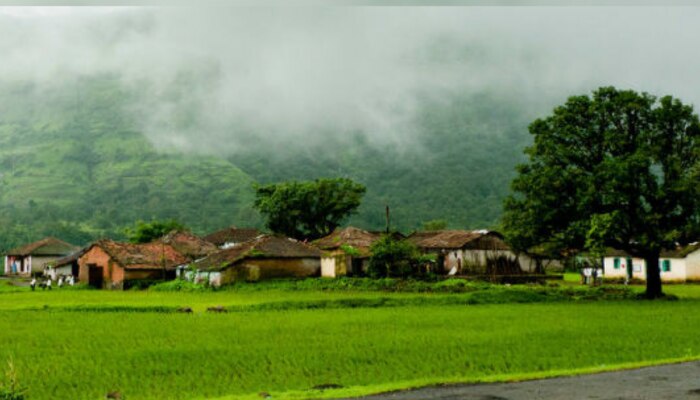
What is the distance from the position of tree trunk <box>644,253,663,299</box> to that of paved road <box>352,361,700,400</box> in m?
28.3

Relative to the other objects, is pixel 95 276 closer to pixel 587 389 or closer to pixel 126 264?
pixel 126 264

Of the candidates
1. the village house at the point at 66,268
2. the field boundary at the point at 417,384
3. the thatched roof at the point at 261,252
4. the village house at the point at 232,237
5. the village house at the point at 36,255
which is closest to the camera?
the field boundary at the point at 417,384

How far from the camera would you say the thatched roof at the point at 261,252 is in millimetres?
63478

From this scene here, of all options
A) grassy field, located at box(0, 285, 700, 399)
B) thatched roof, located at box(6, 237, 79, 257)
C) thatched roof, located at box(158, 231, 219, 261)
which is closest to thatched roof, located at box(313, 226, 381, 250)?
thatched roof, located at box(158, 231, 219, 261)

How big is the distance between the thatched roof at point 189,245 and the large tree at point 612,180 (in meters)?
48.0

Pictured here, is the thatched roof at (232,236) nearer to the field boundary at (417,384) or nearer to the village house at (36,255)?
the village house at (36,255)

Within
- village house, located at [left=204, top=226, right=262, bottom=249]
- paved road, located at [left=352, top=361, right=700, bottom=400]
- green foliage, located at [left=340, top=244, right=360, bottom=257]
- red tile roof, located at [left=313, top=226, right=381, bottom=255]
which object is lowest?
paved road, located at [left=352, top=361, right=700, bottom=400]

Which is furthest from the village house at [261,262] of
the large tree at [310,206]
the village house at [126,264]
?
the large tree at [310,206]

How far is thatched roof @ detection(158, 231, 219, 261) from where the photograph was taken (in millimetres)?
85875

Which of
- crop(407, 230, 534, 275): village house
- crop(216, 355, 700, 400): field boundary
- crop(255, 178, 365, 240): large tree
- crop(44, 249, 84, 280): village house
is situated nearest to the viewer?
crop(216, 355, 700, 400): field boundary

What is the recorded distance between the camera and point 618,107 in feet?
145

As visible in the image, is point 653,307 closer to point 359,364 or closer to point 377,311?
point 377,311

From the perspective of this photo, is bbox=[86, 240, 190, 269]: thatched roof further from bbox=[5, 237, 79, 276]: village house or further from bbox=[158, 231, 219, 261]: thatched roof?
bbox=[5, 237, 79, 276]: village house

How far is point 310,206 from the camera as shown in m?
102
